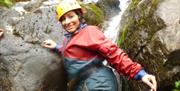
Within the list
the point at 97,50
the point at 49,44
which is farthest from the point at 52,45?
the point at 97,50

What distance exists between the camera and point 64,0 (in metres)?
6.02

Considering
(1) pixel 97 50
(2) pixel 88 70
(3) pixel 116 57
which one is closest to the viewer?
(3) pixel 116 57

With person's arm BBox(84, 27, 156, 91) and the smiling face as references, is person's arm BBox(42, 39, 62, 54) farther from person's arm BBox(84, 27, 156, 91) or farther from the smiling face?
person's arm BBox(84, 27, 156, 91)

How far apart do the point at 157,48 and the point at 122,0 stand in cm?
726

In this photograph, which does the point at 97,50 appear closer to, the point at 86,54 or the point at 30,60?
the point at 86,54

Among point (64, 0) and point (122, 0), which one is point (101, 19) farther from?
point (64, 0)

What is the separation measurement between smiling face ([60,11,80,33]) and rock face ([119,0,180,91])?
168 cm

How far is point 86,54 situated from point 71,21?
1.90ft

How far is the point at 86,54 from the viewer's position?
5.74m

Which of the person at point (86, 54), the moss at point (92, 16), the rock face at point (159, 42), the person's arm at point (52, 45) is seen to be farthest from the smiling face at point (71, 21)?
the moss at point (92, 16)

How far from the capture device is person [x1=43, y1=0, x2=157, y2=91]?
5562mm

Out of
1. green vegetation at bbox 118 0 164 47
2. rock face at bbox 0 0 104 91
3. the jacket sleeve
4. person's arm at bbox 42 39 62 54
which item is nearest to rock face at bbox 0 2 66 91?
rock face at bbox 0 0 104 91

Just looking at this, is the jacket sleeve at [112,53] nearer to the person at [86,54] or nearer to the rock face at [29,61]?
the person at [86,54]

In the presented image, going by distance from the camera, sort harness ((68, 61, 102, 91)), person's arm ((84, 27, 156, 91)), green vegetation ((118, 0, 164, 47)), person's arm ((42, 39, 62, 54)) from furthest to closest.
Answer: person's arm ((42, 39, 62, 54)) < green vegetation ((118, 0, 164, 47)) < harness ((68, 61, 102, 91)) < person's arm ((84, 27, 156, 91))
